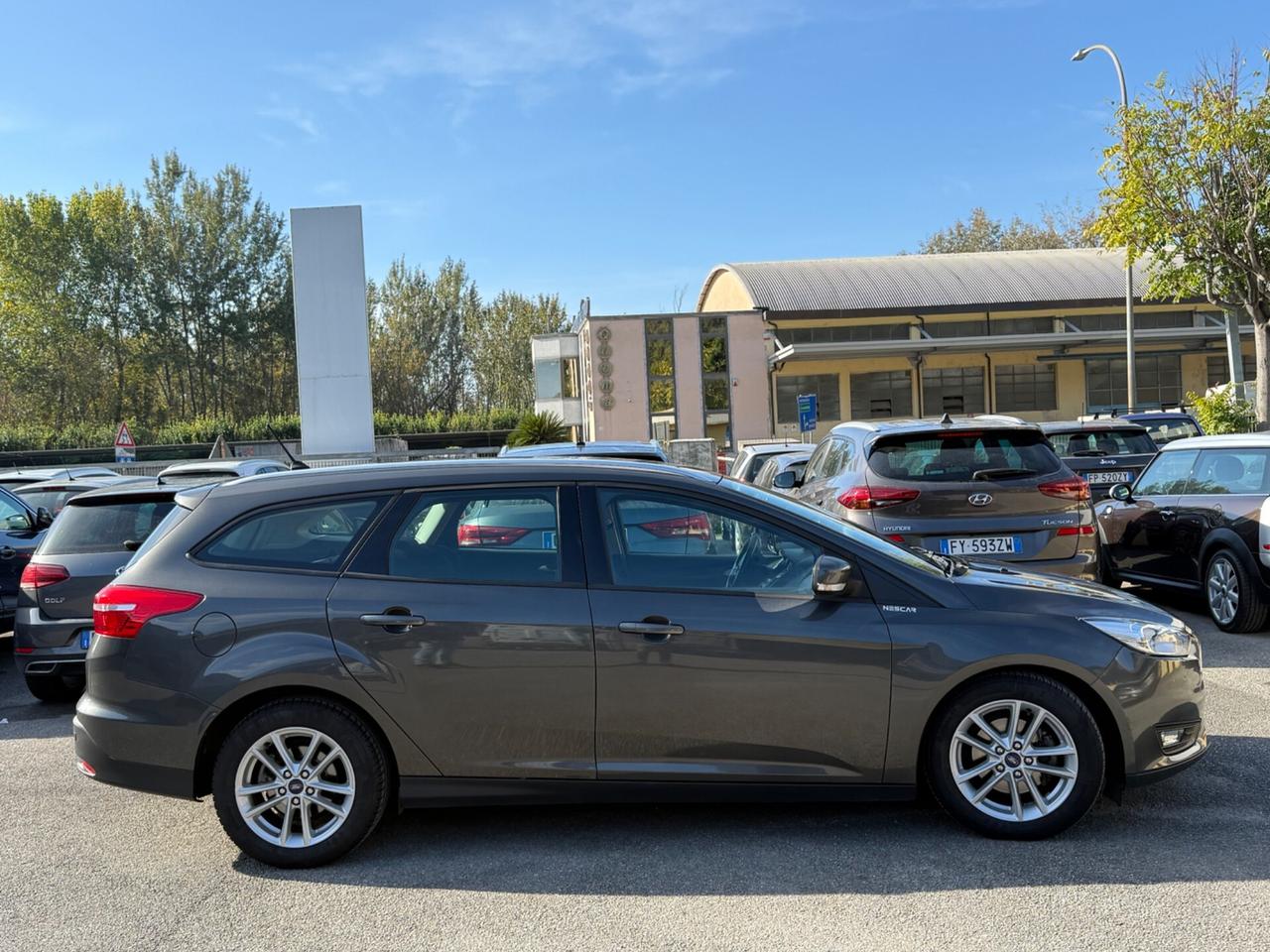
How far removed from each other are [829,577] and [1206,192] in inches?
740

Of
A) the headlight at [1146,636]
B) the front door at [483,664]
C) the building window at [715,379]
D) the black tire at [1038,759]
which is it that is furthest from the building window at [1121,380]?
the front door at [483,664]

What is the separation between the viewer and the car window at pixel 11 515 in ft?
32.1

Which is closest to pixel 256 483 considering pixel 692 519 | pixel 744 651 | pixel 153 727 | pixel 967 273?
pixel 153 727

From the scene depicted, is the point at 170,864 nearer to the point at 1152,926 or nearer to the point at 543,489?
the point at 543,489

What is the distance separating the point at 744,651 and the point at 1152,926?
1.67 m

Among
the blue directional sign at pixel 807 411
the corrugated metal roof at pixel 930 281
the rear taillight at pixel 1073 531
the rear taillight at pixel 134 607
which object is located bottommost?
the rear taillight at pixel 1073 531

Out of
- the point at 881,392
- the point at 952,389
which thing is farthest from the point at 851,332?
the point at 952,389

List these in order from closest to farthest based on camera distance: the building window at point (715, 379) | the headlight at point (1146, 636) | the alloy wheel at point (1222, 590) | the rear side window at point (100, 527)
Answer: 1. the headlight at point (1146, 636)
2. the rear side window at point (100, 527)
3. the alloy wheel at point (1222, 590)
4. the building window at point (715, 379)

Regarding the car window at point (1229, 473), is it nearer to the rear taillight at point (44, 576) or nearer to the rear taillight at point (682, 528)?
the rear taillight at point (682, 528)

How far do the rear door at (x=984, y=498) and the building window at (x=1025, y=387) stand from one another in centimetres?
4014

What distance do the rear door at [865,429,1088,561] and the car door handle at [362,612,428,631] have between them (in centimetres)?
410

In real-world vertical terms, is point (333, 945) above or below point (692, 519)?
below

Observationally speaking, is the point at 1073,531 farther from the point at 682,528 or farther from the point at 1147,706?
the point at 682,528

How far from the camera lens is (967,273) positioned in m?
47.2
